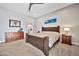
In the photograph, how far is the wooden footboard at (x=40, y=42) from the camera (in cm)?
155

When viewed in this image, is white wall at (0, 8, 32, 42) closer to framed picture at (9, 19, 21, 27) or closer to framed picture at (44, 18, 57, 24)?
framed picture at (9, 19, 21, 27)

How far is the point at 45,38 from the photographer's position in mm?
1562

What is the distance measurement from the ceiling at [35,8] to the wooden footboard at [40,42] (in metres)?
0.47

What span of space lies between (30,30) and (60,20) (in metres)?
→ 0.64

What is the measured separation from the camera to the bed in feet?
5.10

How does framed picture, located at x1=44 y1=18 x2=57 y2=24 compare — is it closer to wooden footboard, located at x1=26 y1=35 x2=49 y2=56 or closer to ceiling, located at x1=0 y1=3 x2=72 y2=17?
ceiling, located at x1=0 y1=3 x2=72 y2=17

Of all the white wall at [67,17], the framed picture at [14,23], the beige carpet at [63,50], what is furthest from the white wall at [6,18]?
the beige carpet at [63,50]

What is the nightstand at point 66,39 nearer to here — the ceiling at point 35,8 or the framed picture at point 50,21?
the framed picture at point 50,21

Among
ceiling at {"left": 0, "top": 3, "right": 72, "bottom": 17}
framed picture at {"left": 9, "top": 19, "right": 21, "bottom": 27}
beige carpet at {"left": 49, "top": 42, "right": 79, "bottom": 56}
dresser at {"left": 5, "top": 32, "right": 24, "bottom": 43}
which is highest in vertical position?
ceiling at {"left": 0, "top": 3, "right": 72, "bottom": 17}

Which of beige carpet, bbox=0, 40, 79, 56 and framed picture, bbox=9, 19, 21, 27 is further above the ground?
framed picture, bbox=9, 19, 21, 27

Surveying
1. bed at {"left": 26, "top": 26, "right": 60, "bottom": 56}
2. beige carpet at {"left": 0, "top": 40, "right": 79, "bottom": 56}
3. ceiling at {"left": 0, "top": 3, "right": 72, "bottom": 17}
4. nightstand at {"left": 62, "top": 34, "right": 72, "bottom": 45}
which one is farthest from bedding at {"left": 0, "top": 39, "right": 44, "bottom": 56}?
ceiling at {"left": 0, "top": 3, "right": 72, "bottom": 17}

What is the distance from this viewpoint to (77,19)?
5.00 feet

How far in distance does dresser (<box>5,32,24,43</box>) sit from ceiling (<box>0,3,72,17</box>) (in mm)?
427

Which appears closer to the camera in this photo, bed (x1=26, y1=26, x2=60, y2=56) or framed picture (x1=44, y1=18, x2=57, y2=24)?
bed (x1=26, y1=26, x2=60, y2=56)
